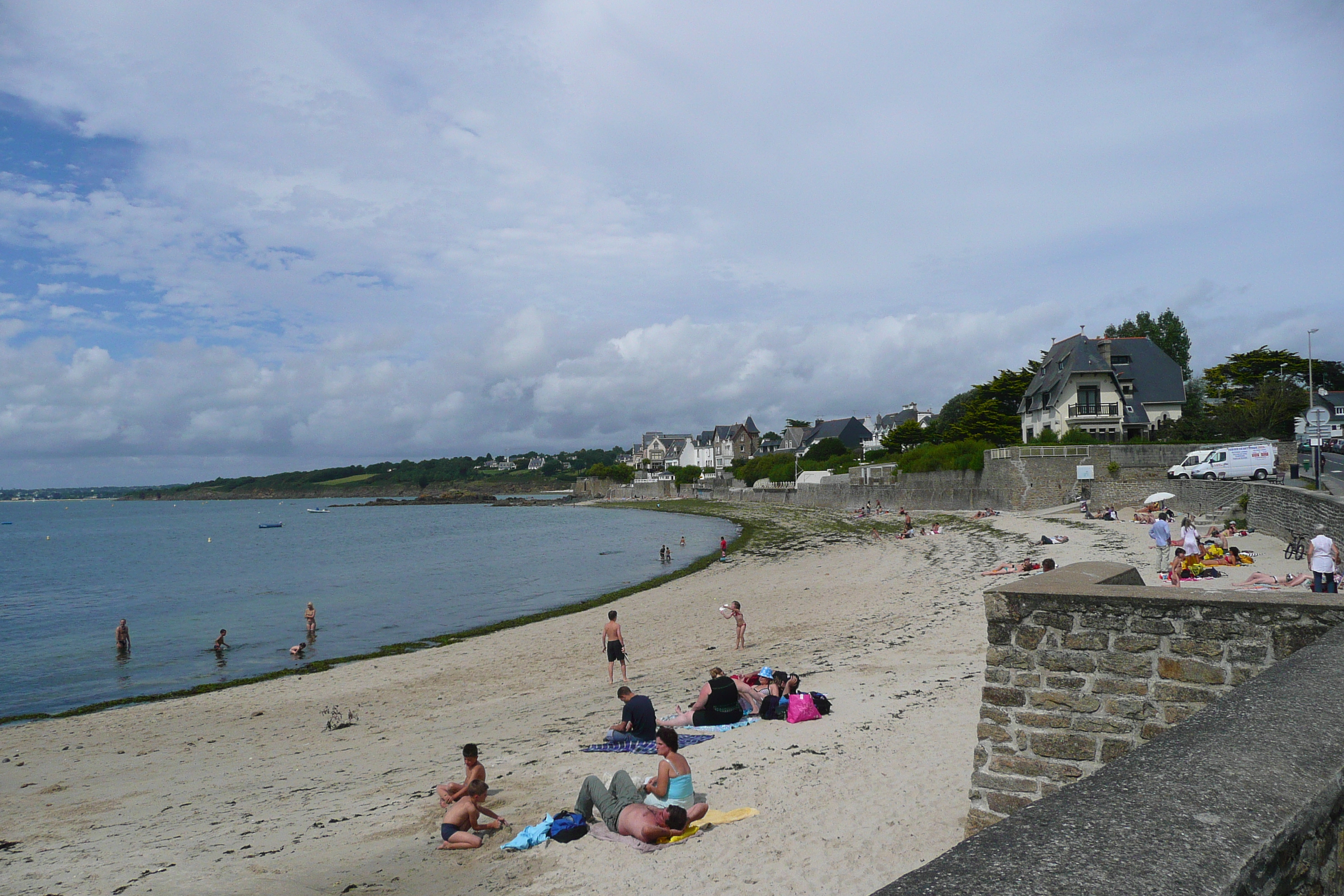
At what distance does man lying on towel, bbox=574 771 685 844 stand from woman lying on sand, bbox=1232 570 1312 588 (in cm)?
1198

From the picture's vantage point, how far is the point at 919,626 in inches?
680

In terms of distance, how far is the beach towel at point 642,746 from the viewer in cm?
989

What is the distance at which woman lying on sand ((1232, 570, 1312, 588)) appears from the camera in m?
13.4

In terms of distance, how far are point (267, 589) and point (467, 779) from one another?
110 feet

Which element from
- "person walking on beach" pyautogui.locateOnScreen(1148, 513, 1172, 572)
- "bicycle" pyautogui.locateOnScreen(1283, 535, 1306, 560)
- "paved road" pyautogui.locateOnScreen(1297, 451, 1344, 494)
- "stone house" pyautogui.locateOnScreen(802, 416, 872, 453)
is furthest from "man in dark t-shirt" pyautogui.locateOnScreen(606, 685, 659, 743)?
"stone house" pyautogui.locateOnScreen(802, 416, 872, 453)

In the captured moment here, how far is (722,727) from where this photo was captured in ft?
34.4

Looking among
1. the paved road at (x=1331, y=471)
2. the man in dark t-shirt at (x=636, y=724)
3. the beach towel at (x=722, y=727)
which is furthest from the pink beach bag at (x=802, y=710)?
the paved road at (x=1331, y=471)

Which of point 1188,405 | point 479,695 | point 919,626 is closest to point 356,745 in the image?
point 479,695

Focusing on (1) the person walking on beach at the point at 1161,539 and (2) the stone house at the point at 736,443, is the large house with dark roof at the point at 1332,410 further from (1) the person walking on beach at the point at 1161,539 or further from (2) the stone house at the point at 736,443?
(2) the stone house at the point at 736,443

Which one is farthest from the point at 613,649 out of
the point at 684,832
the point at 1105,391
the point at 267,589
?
the point at 1105,391

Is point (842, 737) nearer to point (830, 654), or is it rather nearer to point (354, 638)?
point (830, 654)

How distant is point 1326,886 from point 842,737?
7.30m

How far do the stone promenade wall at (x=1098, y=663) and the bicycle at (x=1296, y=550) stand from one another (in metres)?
15.3

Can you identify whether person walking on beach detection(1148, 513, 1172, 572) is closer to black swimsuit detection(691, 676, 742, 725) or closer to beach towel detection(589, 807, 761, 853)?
black swimsuit detection(691, 676, 742, 725)
